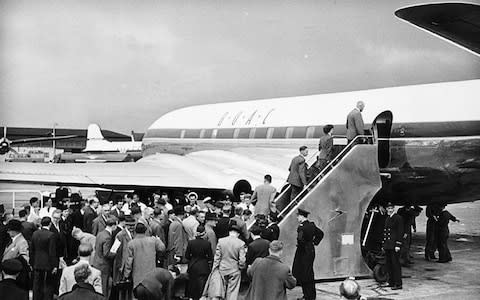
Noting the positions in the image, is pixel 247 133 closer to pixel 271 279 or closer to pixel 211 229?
pixel 211 229

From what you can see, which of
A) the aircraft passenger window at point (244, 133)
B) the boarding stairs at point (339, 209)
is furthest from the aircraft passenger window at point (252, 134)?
the boarding stairs at point (339, 209)

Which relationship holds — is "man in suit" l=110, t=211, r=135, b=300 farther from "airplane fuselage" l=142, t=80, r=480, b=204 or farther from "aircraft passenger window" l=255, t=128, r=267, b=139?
"aircraft passenger window" l=255, t=128, r=267, b=139

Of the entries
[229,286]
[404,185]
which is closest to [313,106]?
[404,185]

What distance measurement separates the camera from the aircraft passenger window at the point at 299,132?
61.6 ft

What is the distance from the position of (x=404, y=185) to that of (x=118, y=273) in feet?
25.4

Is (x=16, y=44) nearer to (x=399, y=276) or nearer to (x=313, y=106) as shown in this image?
(x=399, y=276)

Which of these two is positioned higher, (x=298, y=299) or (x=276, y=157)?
(x=276, y=157)

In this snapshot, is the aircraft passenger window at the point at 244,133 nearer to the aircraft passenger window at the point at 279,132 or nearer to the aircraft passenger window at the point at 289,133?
the aircraft passenger window at the point at 279,132

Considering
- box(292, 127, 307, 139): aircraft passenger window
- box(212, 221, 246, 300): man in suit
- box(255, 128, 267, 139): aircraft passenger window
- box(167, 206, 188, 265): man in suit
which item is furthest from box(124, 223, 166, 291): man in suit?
box(255, 128, 267, 139): aircraft passenger window

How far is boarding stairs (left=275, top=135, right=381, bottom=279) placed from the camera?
12.1 metres

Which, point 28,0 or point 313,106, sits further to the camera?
point 313,106

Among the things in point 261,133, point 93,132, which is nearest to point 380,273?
point 261,133

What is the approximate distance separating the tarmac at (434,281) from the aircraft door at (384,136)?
2739 mm

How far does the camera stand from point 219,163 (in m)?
21.3
